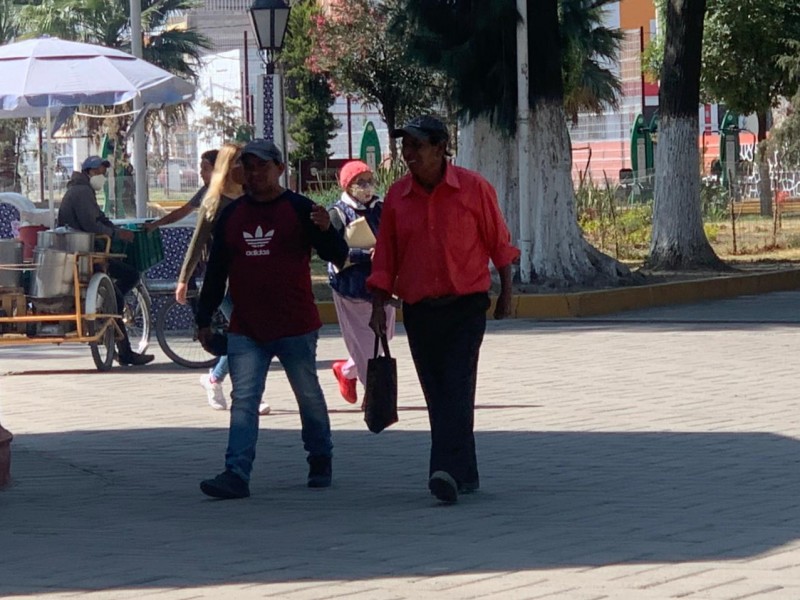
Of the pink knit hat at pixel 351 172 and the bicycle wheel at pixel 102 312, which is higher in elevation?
the pink knit hat at pixel 351 172

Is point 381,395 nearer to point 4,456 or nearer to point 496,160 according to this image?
point 4,456

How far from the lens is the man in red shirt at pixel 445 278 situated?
7.13 metres

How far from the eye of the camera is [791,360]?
12633mm

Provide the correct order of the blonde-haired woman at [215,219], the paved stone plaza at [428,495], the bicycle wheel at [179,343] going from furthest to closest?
the bicycle wheel at [179,343] < the blonde-haired woman at [215,219] < the paved stone plaza at [428,495]

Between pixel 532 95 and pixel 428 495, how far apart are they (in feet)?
38.6

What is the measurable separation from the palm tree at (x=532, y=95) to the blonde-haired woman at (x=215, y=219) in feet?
27.7

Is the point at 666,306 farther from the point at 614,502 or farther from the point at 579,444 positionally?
the point at 614,502

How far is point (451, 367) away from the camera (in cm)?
713

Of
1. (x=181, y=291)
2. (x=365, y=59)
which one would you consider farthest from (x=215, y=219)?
(x=365, y=59)

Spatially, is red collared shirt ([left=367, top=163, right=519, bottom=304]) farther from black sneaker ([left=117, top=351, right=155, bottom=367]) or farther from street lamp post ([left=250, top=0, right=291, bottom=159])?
street lamp post ([left=250, top=0, right=291, bottom=159])

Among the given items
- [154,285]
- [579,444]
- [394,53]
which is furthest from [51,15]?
[579,444]

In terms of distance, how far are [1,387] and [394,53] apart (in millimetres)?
27842

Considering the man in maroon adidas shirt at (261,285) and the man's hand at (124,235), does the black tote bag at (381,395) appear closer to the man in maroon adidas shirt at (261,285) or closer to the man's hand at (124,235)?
the man in maroon adidas shirt at (261,285)

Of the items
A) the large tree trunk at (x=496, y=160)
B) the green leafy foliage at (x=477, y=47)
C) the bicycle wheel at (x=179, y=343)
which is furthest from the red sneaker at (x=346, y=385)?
the large tree trunk at (x=496, y=160)
